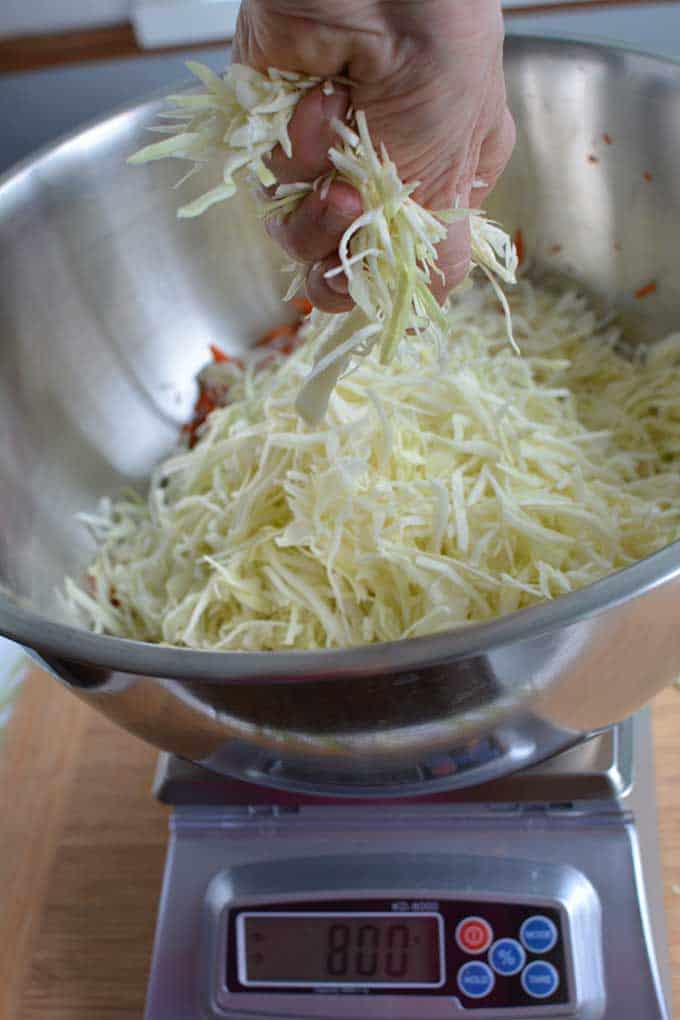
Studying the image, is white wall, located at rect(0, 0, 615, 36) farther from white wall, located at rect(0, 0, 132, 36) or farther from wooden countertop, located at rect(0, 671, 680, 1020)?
wooden countertop, located at rect(0, 671, 680, 1020)

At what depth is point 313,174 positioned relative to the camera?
0.71 meters

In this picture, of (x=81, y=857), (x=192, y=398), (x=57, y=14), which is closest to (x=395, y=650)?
(x=81, y=857)

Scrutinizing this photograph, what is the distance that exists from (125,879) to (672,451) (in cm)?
72

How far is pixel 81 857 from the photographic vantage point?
1027mm

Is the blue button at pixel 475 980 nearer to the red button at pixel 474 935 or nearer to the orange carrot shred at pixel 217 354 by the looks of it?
the red button at pixel 474 935

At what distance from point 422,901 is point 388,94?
0.64m

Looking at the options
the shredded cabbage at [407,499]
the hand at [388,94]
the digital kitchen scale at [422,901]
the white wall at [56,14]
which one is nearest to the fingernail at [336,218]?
the hand at [388,94]

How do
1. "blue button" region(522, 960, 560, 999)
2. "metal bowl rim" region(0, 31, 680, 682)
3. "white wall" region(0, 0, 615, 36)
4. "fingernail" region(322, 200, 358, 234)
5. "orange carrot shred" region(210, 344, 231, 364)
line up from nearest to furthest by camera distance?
"metal bowl rim" region(0, 31, 680, 682)
"fingernail" region(322, 200, 358, 234)
"blue button" region(522, 960, 560, 999)
"orange carrot shred" region(210, 344, 231, 364)
"white wall" region(0, 0, 615, 36)

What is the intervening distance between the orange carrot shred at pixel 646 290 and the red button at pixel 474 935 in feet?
2.36

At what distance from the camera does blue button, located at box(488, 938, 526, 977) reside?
0.81 meters

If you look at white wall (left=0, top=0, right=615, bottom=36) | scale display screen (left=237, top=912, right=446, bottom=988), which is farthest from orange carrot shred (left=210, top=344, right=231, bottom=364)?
white wall (left=0, top=0, right=615, bottom=36)

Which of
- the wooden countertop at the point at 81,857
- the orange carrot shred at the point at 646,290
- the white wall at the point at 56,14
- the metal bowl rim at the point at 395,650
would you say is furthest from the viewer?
the white wall at the point at 56,14

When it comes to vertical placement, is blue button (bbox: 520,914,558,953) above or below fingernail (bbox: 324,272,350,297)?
below

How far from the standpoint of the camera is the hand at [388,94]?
0.58 meters
